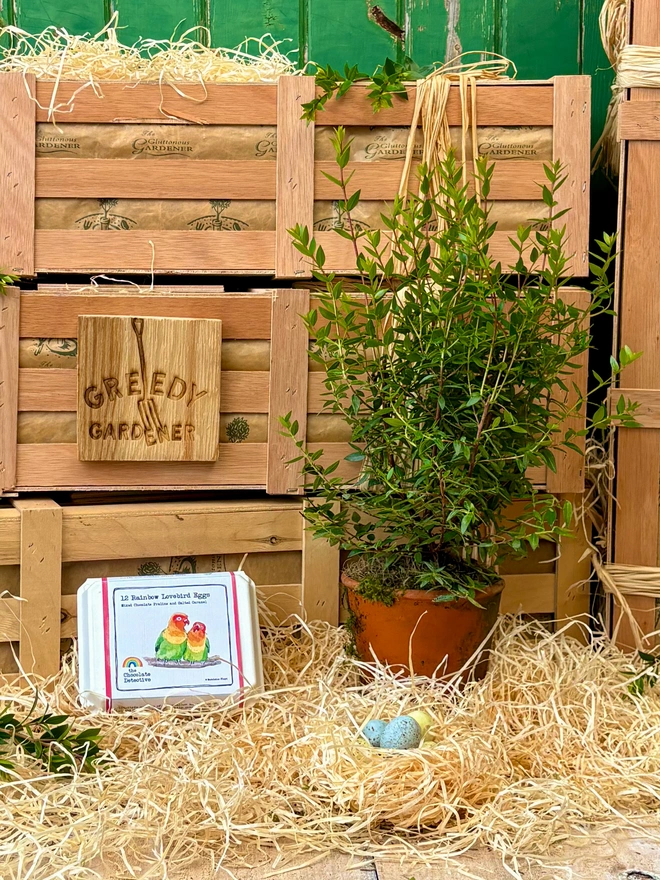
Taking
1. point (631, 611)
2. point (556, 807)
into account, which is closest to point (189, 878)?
point (556, 807)

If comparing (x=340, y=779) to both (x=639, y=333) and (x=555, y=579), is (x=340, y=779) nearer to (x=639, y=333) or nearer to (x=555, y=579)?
(x=555, y=579)

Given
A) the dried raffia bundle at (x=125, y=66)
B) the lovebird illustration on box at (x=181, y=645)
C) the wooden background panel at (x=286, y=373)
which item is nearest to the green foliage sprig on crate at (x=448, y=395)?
the wooden background panel at (x=286, y=373)

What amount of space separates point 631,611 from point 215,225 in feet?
4.32

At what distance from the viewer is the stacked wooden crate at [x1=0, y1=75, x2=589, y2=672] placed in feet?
6.55

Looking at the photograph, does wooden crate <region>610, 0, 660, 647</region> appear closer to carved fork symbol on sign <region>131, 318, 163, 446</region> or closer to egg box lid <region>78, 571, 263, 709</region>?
egg box lid <region>78, 571, 263, 709</region>

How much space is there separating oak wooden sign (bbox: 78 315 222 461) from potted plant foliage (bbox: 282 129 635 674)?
0.25 meters

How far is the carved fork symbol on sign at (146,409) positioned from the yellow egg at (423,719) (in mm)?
804

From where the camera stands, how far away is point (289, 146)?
206 cm

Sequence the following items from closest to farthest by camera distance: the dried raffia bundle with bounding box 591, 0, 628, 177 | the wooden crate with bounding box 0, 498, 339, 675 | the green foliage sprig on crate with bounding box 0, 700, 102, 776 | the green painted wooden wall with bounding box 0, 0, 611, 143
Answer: the green foliage sprig on crate with bounding box 0, 700, 102, 776, the wooden crate with bounding box 0, 498, 339, 675, the dried raffia bundle with bounding box 591, 0, 628, 177, the green painted wooden wall with bounding box 0, 0, 611, 143

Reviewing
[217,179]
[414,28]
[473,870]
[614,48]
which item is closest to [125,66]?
[217,179]

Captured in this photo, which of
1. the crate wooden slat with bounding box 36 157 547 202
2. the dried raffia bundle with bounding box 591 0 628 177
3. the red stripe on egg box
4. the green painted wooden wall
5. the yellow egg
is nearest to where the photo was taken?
the yellow egg

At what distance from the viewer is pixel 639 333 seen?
214 cm

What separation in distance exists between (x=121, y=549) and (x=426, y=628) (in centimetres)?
68

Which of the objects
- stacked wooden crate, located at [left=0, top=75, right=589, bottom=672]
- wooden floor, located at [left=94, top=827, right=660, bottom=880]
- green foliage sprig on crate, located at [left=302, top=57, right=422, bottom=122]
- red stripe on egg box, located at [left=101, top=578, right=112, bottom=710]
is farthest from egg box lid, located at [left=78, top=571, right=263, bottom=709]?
green foliage sprig on crate, located at [left=302, top=57, right=422, bottom=122]
